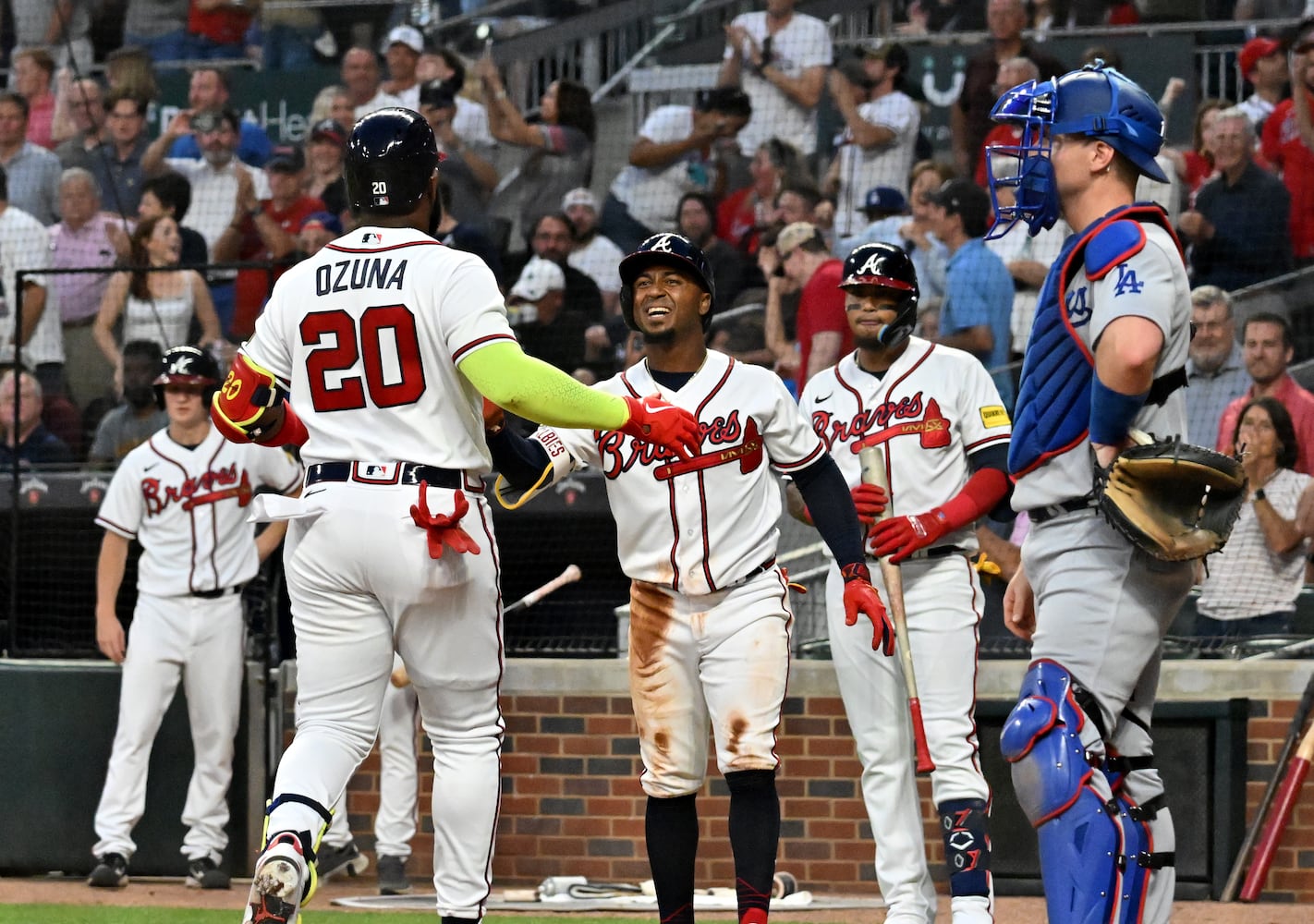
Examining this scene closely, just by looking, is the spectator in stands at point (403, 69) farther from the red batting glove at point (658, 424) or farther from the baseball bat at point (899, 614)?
the red batting glove at point (658, 424)

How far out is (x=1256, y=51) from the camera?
10.5 metres

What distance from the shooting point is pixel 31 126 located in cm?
1226

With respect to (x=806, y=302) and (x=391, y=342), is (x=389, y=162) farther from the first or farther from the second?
(x=806, y=302)

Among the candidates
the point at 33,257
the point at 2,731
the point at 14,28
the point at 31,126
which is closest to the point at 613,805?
the point at 2,731

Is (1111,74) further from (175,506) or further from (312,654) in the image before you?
(175,506)

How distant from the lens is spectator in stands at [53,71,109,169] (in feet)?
39.0

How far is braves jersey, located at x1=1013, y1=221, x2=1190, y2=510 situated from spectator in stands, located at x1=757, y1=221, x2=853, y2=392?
475 centimetres

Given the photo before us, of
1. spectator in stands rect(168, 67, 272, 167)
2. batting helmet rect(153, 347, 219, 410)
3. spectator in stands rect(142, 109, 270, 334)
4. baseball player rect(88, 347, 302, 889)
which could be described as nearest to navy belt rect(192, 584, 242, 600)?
baseball player rect(88, 347, 302, 889)

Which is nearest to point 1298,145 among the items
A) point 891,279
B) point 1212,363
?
point 1212,363

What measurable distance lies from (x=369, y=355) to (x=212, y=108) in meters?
8.39

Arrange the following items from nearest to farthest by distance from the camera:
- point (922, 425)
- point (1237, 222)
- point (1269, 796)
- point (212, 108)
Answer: point (922, 425), point (1269, 796), point (1237, 222), point (212, 108)

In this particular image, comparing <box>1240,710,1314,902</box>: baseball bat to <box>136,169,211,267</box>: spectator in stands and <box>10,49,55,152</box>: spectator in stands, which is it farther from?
<box>10,49,55,152</box>: spectator in stands

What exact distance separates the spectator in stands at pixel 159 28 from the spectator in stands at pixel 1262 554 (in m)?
8.48

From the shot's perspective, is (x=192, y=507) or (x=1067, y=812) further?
(x=192, y=507)
